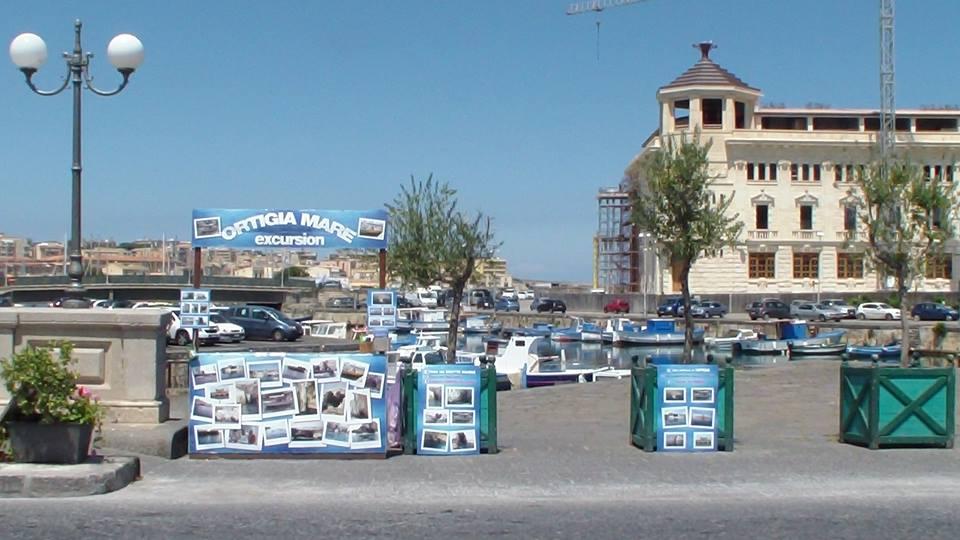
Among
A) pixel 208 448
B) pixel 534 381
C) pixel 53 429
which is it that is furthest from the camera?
pixel 534 381

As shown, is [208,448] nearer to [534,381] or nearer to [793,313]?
[534,381]

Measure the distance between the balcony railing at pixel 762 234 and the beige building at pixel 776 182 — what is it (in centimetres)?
11

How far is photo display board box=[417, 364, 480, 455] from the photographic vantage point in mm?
14000

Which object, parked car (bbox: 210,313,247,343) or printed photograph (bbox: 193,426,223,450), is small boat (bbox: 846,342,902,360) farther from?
printed photograph (bbox: 193,426,223,450)

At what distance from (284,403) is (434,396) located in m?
1.84

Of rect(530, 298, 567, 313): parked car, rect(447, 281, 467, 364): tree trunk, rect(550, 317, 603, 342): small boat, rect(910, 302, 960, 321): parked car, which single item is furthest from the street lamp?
rect(530, 298, 567, 313): parked car

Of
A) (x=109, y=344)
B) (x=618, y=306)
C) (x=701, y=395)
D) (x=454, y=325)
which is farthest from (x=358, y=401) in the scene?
(x=618, y=306)

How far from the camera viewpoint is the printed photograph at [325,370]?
1346cm

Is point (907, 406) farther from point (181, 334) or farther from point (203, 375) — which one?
point (181, 334)

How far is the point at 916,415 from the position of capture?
1493 cm

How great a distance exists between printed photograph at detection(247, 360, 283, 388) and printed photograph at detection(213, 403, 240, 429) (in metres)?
0.41

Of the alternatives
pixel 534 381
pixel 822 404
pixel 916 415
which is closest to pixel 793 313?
pixel 534 381

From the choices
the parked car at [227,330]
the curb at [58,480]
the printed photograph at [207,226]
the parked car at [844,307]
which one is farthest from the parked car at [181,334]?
the parked car at [844,307]

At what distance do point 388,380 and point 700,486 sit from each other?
13.3ft
